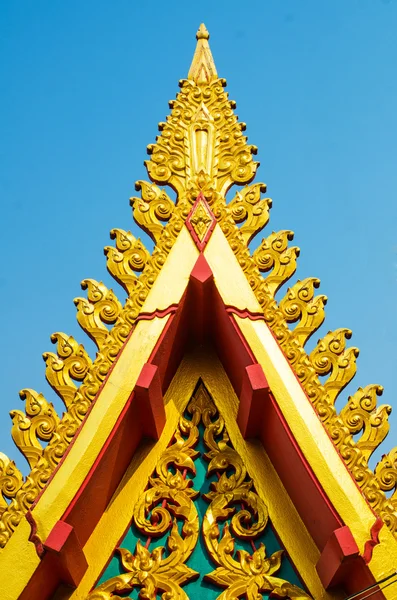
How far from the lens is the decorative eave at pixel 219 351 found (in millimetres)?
5168

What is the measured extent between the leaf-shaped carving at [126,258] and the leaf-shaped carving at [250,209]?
2.39 feet

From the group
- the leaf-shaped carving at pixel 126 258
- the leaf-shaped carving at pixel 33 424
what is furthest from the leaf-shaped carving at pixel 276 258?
the leaf-shaped carving at pixel 33 424

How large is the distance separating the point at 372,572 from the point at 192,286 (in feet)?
7.24

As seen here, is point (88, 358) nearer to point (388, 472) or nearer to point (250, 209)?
point (250, 209)

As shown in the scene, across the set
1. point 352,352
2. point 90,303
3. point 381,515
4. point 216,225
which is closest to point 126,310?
point 90,303

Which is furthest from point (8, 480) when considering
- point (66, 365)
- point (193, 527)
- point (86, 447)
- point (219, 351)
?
point (219, 351)

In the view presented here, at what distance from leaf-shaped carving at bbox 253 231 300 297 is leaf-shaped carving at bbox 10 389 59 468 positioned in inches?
65.8

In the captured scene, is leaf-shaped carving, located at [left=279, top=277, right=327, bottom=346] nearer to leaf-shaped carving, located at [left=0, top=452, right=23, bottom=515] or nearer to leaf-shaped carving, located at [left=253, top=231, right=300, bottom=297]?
leaf-shaped carving, located at [left=253, top=231, right=300, bottom=297]

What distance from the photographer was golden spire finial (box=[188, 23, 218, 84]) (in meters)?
7.69

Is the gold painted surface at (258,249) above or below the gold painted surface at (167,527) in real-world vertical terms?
above

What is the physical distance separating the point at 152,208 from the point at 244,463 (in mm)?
2001

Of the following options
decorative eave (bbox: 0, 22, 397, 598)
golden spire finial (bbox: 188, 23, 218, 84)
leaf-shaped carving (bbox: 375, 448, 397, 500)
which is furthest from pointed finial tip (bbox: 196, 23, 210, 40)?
leaf-shaped carving (bbox: 375, 448, 397, 500)

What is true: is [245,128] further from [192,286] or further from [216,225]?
[192,286]

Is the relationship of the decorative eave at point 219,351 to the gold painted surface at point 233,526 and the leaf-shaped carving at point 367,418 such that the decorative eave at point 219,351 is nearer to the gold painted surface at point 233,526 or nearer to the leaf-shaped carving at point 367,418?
the leaf-shaped carving at point 367,418
